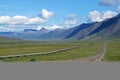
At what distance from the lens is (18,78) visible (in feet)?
104

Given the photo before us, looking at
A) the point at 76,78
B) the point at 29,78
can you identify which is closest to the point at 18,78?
the point at 29,78

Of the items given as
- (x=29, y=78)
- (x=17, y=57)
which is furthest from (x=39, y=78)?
(x=17, y=57)

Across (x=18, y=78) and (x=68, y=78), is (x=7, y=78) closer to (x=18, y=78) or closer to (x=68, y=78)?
(x=18, y=78)

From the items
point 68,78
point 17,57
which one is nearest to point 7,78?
point 68,78

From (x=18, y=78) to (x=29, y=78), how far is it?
1.04 metres

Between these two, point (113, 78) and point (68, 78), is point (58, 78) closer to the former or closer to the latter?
point (68, 78)

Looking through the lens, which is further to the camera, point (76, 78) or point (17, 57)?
point (17, 57)

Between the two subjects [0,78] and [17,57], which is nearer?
[0,78]

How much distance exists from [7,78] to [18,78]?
1043 mm

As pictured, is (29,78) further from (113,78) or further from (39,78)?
(113,78)

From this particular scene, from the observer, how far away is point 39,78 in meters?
32.3

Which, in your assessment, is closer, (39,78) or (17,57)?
(39,78)

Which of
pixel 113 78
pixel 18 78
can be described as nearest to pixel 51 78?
pixel 18 78

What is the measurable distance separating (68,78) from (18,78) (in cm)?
482
